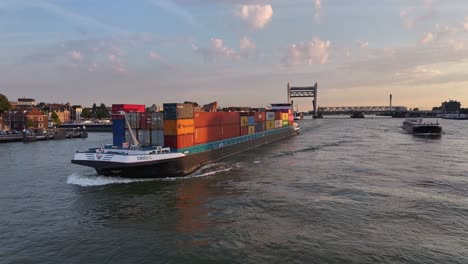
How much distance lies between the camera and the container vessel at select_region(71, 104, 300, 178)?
1150 inches

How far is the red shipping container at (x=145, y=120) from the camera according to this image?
110ft

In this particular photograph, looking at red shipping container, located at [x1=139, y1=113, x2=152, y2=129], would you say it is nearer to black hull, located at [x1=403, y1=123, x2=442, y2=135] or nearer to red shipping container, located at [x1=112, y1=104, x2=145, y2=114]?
red shipping container, located at [x1=112, y1=104, x2=145, y2=114]

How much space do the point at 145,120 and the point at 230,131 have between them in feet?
53.8

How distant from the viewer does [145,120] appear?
1331 inches

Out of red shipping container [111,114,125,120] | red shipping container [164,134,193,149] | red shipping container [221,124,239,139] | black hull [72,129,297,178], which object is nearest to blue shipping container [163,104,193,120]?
red shipping container [164,134,193,149]

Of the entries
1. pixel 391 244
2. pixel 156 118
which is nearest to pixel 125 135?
pixel 156 118

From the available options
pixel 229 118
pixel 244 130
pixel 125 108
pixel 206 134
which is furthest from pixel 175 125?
pixel 244 130

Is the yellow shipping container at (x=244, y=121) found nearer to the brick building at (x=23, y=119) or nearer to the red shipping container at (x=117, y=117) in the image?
the red shipping container at (x=117, y=117)

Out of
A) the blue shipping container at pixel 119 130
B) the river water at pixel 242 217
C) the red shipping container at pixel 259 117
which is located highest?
the red shipping container at pixel 259 117

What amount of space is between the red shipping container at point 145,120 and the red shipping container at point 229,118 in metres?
13.2

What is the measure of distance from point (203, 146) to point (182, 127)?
561cm

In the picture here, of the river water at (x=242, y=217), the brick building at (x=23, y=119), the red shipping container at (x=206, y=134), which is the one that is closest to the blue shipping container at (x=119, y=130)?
the river water at (x=242, y=217)

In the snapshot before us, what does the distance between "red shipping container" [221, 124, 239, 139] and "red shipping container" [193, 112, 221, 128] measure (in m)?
2.00

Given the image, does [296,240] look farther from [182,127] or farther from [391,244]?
[182,127]
